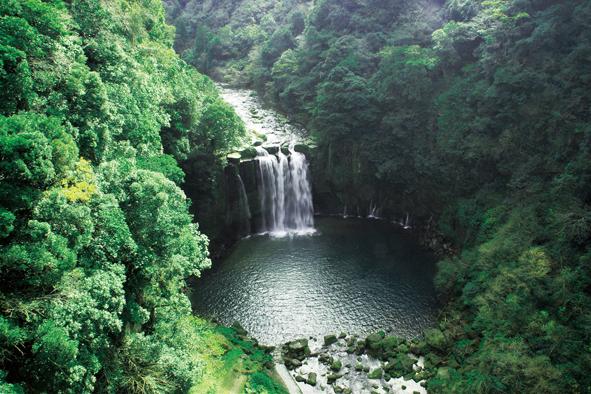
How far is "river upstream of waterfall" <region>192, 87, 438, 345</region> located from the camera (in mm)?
26969

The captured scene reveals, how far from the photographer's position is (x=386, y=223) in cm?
4069

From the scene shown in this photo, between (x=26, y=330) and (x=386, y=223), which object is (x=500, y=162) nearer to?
(x=386, y=223)

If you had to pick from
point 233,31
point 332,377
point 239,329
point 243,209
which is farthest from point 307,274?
point 233,31

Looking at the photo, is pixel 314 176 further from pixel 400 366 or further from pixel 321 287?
pixel 400 366

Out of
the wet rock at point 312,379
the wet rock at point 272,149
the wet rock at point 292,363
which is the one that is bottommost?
the wet rock at point 312,379

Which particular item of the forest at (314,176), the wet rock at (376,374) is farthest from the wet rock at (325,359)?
the forest at (314,176)

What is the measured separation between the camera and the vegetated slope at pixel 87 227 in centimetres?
1123

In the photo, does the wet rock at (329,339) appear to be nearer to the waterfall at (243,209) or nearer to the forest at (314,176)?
the forest at (314,176)

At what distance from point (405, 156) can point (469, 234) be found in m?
9.99

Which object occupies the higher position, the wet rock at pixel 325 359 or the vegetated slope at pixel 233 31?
the vegetated slope at pixel 233 31

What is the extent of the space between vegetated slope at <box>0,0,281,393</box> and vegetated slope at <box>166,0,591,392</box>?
1274 cm

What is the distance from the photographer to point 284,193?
4012 centimetres

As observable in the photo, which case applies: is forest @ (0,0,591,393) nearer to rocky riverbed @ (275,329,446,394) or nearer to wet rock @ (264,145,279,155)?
rocky riverbed @ (275,329,446,394)

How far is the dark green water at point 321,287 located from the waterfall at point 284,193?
7.91ft
